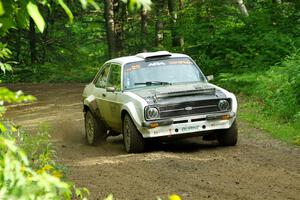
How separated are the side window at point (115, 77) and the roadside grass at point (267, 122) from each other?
3289mm

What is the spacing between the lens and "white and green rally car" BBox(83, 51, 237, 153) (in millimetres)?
10609

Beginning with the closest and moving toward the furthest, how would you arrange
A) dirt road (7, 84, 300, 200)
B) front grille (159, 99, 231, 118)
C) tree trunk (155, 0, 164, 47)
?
dirt road (7, 84, 300, 200) < front grille (159, 99, 231, 118) < tree trunk (155, 0, 164, 47)

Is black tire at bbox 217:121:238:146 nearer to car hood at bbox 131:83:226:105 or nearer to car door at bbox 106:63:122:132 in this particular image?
car hood at bbox 131:83:226:105

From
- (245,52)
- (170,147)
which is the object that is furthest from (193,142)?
(245,52)

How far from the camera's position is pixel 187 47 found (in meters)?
25.5

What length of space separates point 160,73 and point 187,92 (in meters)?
1.14

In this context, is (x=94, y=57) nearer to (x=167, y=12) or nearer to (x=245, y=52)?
(x=167, y=12)

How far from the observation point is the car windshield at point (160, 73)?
11.7m

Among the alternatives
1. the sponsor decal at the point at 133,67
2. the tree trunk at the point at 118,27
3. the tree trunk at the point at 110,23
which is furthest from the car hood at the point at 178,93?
the tree trunk at the point at 118,27

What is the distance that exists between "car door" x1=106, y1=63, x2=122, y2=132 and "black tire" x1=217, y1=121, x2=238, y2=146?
1.91m

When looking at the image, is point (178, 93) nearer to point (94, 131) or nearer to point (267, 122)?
point (94, 131)

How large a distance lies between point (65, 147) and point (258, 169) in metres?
5.14

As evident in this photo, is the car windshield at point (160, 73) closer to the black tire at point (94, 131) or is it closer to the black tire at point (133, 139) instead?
the black tire at point (133, 139)

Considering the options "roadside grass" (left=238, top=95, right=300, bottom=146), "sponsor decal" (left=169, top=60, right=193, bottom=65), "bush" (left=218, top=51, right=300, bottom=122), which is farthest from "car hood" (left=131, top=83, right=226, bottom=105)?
"bush" (left=218, top=51, right=300, bottom=122)
